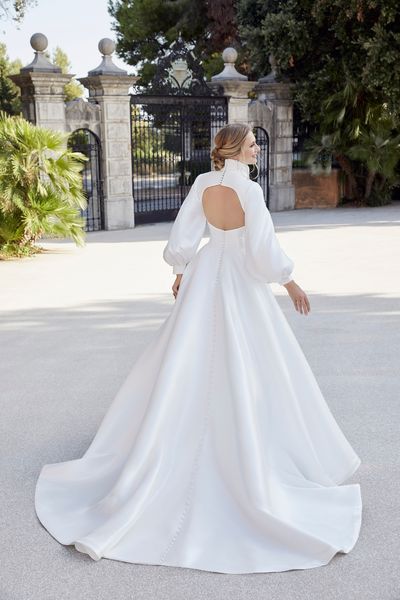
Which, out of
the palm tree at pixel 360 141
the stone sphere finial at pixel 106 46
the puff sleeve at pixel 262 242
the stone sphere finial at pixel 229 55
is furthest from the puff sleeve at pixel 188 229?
the palm tree at pixel 360 141

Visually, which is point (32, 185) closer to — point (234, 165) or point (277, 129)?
point (234, 165)

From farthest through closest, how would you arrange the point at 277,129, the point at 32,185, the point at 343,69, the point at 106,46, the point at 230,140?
1. the point at 277,129
2. the point at 343,69
3. the point at 106,46
4. the point at 32,185
5. the point at 230,140

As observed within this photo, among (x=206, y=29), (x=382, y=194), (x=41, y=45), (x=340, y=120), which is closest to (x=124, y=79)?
(x=41, y=45)

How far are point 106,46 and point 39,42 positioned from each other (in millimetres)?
1481

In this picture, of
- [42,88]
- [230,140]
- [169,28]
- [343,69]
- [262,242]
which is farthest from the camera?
[169,28]

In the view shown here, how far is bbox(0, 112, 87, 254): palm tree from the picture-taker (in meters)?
10.9

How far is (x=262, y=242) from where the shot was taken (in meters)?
3.38

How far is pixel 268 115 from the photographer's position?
59.2 ft

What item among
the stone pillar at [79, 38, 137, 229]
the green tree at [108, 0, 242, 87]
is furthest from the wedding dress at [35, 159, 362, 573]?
the green tree at [108, 0, 242, 87]

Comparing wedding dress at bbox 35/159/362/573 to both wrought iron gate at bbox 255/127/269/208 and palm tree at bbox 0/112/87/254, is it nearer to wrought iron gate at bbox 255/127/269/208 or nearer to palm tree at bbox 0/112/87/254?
palm tree at bbox 0/112/87/254

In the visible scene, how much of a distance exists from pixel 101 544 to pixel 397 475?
65.2 inches

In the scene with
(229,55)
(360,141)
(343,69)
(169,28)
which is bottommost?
(360,141)

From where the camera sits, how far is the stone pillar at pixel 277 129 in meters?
18.1

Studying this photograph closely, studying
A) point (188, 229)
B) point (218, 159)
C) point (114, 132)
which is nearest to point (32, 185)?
point (114, 132)
